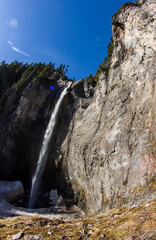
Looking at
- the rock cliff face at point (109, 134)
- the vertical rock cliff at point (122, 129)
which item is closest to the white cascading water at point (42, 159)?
the rock cliff face at point (109, 134)

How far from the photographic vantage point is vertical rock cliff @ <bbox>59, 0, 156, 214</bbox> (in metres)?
8.67

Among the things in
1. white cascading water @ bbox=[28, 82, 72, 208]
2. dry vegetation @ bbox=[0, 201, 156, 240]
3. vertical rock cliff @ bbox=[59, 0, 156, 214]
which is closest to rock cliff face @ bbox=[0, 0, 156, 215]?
vertical rock cliff @ bbox=[59, 0, 156, 214]

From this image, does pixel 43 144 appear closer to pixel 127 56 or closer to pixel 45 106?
pixel 45 106

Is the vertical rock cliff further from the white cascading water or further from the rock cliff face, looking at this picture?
the white cascading water

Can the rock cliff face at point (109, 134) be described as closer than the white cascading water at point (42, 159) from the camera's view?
Yes

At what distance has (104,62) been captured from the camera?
20562mm

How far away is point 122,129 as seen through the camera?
11.3 metres

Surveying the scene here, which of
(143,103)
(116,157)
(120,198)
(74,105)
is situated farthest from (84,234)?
(74,105)

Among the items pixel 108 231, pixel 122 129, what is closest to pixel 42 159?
pixel 122 129

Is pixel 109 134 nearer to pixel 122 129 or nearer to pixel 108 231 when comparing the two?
pixel 122 129

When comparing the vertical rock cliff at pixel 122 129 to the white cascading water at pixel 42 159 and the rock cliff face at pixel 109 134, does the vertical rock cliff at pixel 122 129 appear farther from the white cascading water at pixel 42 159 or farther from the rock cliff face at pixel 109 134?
the white cascading water at pixel 42 159

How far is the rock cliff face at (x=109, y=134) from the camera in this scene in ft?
29.9

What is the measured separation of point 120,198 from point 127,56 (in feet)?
40.9

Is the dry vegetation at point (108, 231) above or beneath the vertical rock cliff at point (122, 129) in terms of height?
beneath
